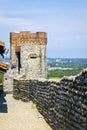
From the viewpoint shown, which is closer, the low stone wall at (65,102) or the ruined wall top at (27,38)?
the low stone wall at (65,102)

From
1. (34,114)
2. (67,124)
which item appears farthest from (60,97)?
(34,114)

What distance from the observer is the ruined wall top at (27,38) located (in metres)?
35.3

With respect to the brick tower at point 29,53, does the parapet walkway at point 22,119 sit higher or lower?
lower

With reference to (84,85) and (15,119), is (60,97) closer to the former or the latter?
(84,85)

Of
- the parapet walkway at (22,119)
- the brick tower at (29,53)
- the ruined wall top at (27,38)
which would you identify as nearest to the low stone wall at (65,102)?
the parapet walkway at (22,119)

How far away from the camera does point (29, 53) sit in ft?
114

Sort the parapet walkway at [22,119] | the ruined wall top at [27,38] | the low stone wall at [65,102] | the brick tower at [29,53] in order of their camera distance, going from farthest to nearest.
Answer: the ruined wall top at [27,38]
the brick tower at [29,53]
the parapet walkway at [22,119]
the low stone wall at [65,102]

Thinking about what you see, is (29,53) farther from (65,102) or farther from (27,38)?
(65,102)

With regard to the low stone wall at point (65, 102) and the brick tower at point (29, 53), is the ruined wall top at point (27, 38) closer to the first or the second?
the brick tower at point (29, 53)

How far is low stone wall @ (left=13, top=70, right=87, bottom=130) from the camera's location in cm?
966

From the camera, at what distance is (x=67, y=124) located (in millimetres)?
11516

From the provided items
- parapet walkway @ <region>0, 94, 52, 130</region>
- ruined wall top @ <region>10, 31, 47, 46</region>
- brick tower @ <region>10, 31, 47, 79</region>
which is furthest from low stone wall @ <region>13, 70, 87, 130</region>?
ruined wall top @ <region>10, 31, 47, 46</region>

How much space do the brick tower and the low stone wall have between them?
14787 millimetres

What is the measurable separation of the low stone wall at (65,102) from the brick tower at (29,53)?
1479 cm
